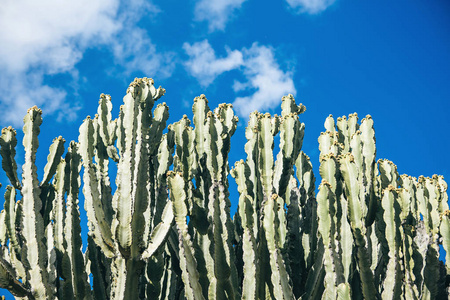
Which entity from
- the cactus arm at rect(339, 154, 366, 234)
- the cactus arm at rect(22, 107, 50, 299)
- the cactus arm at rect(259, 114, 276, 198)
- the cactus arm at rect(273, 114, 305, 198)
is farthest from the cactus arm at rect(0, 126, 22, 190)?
the cactus arm at rect(339, 154, 366, 234)

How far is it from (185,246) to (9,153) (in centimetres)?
215

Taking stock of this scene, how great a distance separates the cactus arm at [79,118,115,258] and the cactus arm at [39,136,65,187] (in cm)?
42

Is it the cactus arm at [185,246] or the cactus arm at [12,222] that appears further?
the cactus arm at [12,222]

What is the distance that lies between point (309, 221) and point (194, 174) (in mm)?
1292

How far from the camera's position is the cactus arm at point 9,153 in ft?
14.3

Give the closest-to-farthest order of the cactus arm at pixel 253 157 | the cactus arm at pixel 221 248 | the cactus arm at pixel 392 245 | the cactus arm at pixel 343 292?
the cactus arm at pixel 343 292
the cactus arm at pixel 392 245
the cactus arm at pixel 221 248
the cactus arm at pixel 253 157

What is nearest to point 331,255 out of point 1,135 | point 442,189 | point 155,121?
point 155,121

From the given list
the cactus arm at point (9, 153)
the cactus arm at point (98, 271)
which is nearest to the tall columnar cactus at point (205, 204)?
the cactus arm at point (98, 271)

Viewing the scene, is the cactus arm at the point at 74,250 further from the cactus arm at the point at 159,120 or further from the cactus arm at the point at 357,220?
the cactus arm at the point at 357,220

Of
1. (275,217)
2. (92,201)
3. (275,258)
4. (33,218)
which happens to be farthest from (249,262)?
(33,218)

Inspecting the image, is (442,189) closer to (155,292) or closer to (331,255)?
(331,255)

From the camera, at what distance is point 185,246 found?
3.60m

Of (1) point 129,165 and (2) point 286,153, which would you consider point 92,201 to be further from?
(2) point 286,153

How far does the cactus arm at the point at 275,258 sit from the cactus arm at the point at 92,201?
130 centimetres
